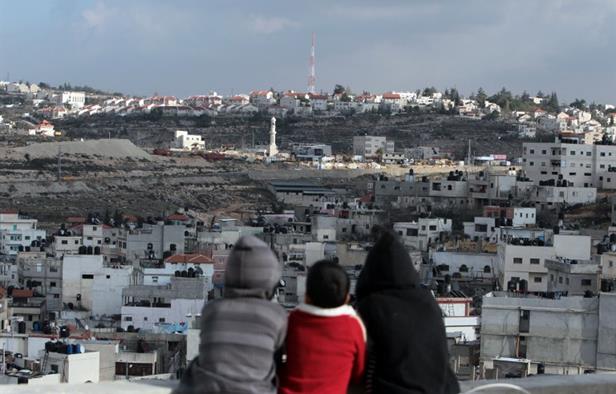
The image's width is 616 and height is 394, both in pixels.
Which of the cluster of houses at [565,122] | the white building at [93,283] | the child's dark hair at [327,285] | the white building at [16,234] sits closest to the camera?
the child's dark hair at [327,285]

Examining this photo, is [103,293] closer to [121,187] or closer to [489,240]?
[489,240]

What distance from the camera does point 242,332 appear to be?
3.26 m

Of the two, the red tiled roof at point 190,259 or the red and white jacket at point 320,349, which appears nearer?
the red and white jacket at point 320,349

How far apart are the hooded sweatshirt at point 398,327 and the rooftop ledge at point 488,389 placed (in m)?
0.43

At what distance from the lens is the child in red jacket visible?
336 centimetres

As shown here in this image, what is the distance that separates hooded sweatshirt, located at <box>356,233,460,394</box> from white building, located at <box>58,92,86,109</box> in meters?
119

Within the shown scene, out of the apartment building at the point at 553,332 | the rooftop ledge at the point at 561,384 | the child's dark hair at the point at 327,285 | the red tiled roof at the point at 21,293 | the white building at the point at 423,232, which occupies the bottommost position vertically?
the red tiled roof at the point at 21,293

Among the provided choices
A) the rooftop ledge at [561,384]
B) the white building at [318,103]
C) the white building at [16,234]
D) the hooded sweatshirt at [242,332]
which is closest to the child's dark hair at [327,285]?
the hooded sweatshirt at [242,332]

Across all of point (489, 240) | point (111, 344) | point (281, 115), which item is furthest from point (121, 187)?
point (281, 115)

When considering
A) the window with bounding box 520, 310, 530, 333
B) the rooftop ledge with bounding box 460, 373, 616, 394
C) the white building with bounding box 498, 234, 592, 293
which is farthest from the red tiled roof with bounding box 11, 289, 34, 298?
the rooftop ledge with bounding box 460, 373, 616, 394

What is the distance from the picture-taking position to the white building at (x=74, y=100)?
123300 millimetres

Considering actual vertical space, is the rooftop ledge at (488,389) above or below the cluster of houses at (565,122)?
below

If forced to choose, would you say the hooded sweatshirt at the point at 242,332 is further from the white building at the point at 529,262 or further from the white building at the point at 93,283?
the white building at the point at 529,262

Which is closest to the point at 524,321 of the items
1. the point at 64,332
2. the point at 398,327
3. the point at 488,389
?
the point at 64,332
